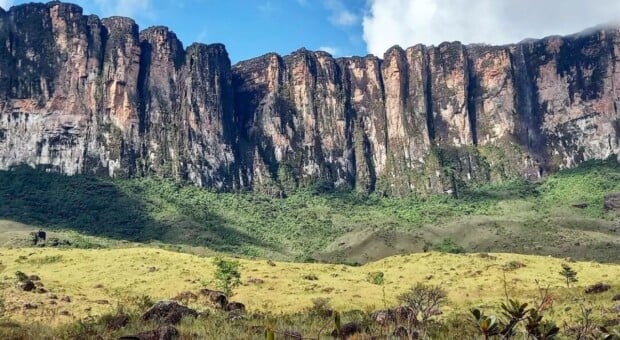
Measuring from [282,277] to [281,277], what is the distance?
120mm

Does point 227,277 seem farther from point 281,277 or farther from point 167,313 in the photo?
point 167,313

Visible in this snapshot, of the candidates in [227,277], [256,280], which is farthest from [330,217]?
[227,277]

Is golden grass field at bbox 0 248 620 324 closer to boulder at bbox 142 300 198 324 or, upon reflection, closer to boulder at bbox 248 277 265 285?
boulder at bbox 248 277 265 285

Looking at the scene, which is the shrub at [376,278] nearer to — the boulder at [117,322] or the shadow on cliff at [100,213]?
the boulder at [117,322]

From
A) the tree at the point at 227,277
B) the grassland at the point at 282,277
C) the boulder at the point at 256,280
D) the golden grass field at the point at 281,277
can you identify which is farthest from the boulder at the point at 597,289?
the boulder at the point at 256,280

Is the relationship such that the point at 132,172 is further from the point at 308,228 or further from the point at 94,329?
the point at 94,329

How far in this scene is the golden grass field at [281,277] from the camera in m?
41.5

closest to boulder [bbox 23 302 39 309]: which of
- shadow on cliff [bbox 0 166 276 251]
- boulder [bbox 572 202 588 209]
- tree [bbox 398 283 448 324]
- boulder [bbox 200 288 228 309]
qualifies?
boulder [bbox 200 288 228 309]

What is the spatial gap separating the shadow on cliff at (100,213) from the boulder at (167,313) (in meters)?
123

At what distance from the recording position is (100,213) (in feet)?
513

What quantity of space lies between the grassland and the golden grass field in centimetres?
8

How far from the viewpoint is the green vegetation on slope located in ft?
432

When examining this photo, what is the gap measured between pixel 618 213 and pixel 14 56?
197m

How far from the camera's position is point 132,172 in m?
189
